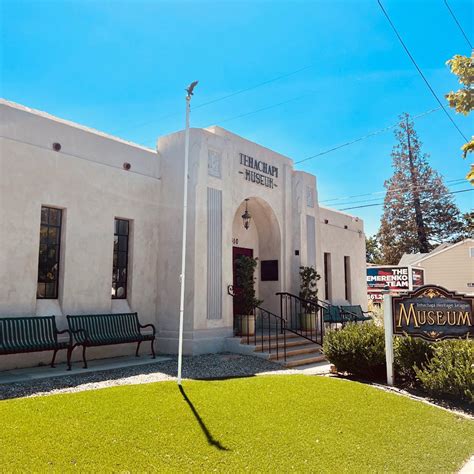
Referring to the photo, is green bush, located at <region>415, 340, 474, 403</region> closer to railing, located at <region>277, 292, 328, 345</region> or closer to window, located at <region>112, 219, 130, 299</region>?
railing, located at <region>277, 292, 328, 345</region>

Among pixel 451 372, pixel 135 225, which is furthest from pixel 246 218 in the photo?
pixel 451 372

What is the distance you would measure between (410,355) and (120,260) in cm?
665

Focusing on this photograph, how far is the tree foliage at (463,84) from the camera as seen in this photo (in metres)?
7.79

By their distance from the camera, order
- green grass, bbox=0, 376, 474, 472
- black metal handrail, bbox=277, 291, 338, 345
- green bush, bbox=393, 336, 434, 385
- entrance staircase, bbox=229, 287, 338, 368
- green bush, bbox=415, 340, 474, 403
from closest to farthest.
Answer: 1. green grass, bbox=0, 376, 474, 472
2. green bush, bbox=415, 340, 474, 403
3. green bush, bbox=393, 336, 434, 385
4. entrance staircase, bbox=229, 287, 338, 368
5. black metal handrail, bbox=277, 291, 338, 345

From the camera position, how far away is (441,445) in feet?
15.1

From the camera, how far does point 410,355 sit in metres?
7.22

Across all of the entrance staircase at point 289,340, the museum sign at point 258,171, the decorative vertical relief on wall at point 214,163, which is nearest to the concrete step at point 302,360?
the entrance staircase at point 289,340

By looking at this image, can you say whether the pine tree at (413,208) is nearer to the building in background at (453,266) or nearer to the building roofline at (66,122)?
the building in background at (453,266)

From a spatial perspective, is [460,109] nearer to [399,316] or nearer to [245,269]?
[399,316]

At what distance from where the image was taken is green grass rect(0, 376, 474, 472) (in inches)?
149

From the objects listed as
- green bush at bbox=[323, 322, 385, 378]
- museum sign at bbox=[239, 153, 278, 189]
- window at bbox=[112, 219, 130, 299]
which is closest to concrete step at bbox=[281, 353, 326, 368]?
green bush at bbox=[323, 322, 385, 378]

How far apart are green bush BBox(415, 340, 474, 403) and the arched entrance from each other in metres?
6.59

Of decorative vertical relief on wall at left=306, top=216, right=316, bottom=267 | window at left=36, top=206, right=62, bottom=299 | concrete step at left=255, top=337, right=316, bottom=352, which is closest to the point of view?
window at left=36, top=206, right=62, bottom=299

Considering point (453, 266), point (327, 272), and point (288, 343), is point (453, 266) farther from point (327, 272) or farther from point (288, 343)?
→ point (288, 343)
